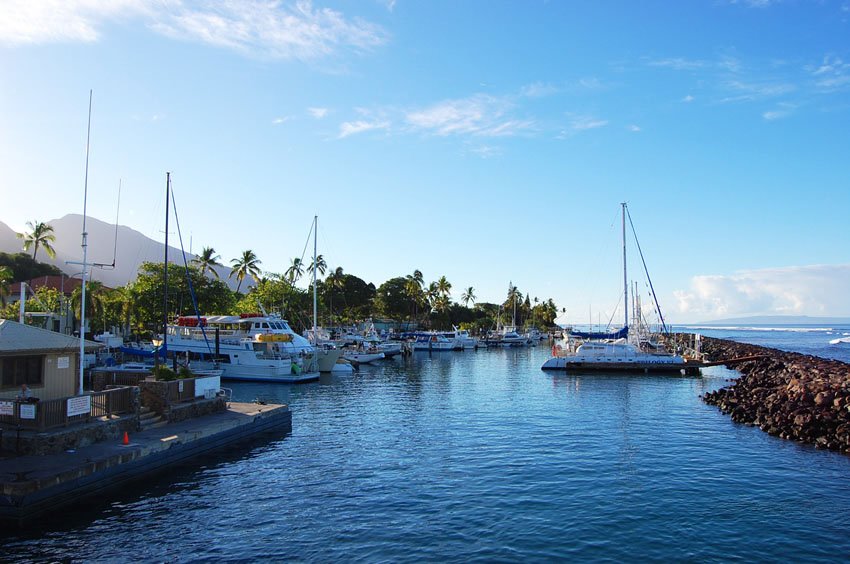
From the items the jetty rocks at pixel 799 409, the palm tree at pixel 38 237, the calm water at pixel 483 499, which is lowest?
the calm water at pixel 483 499

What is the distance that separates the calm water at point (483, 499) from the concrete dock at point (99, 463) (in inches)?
28.3

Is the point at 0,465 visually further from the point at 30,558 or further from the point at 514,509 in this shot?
the point at 514,509

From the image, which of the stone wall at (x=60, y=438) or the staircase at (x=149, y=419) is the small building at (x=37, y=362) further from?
the stone wall at (x=60, y=438)

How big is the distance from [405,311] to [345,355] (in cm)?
6681

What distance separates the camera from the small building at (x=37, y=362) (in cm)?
2058

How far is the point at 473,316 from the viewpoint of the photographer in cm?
16338

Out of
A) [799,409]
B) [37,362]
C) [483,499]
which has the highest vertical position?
[37,362]

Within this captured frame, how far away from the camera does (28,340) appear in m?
21.3

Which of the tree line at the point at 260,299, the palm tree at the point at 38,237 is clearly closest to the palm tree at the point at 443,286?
the tree line at the point at 260,299

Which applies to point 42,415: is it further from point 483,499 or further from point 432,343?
point 432,343

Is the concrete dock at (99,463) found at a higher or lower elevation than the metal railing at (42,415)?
lower

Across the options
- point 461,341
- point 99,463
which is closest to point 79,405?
point 99,463

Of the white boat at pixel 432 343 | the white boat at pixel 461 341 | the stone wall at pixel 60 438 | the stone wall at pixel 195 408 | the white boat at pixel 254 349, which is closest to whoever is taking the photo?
the stone wall at pixel 60 438

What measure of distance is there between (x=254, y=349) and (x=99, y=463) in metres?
38.8
